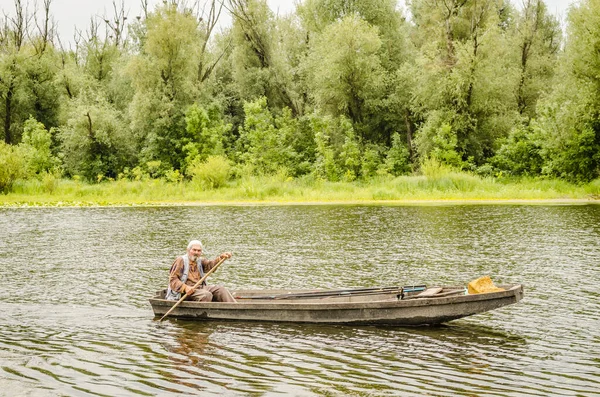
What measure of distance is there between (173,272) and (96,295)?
3961mm

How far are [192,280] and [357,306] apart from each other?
4.18 meters

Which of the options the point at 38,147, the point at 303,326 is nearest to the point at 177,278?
the point at 303,326

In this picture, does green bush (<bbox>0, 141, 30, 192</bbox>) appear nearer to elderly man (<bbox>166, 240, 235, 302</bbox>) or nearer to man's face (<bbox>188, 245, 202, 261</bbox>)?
elderly man (<bbox>166, 240, 235, 302</bbox>)

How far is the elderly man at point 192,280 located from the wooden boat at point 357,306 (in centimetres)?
32

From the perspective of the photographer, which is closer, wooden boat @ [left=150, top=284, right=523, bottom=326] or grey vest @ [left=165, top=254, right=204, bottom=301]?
wooden boat @ [left=150, top=284, right=523, bottom=326]

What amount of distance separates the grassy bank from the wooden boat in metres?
32.1

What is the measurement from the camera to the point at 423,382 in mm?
11039

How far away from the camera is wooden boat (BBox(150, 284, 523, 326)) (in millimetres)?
14000

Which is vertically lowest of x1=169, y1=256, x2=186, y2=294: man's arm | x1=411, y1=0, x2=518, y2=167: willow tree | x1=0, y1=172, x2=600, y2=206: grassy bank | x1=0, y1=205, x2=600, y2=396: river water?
x1=0, y1=205, x2=600, y2=396: river water

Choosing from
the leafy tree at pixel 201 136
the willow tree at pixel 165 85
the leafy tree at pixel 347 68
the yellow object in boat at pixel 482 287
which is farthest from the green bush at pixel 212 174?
the yellow object in boat at pixel 482 287

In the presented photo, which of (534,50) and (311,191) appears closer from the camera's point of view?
(311,191)

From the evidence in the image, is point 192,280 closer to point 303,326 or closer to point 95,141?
point 303,326

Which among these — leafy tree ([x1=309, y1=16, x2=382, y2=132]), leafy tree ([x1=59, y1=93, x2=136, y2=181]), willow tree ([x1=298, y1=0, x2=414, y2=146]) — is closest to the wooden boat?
leafy tree ([x1=309, y1=16, x2=382, y2=132])

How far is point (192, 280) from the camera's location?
16438 millimetres
